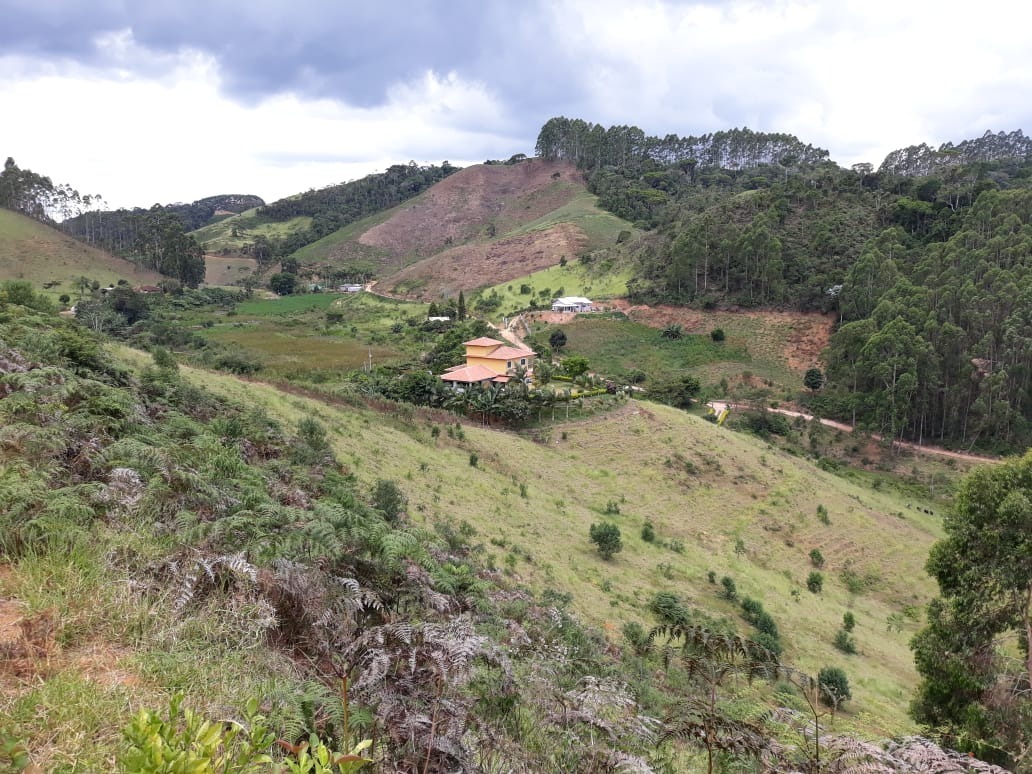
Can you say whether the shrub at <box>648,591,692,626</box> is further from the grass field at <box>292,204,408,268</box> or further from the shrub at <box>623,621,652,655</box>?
the grass field at <box>292,204,408,268</box>

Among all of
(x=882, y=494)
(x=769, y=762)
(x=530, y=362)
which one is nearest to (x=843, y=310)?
(x=882, y=494)

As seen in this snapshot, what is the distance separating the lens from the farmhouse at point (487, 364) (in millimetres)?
34344

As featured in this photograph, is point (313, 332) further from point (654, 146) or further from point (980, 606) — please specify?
point (654, 146)

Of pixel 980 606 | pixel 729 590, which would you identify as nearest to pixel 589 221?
pixel 729 590

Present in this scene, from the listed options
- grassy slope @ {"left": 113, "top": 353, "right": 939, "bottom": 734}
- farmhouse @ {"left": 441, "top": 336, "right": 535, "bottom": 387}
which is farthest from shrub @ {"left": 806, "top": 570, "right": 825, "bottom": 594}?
farmhouse @ {"left": 441, "top": 336, "right": 535, "bottom": 387}

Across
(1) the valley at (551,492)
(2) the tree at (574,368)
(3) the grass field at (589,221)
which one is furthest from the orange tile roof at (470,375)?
(3) the grass field at (589,221)

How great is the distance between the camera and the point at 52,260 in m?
72.6

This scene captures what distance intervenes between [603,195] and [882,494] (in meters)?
77.5

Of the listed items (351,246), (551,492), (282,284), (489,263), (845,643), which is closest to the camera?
(845,643)

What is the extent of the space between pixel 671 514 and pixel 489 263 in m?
64.1

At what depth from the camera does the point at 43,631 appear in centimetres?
333

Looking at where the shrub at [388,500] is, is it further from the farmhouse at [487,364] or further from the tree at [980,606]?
the farmhouse at [487,364]

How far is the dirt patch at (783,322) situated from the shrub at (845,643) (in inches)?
1286

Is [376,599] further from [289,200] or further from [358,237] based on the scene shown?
[289,200]
